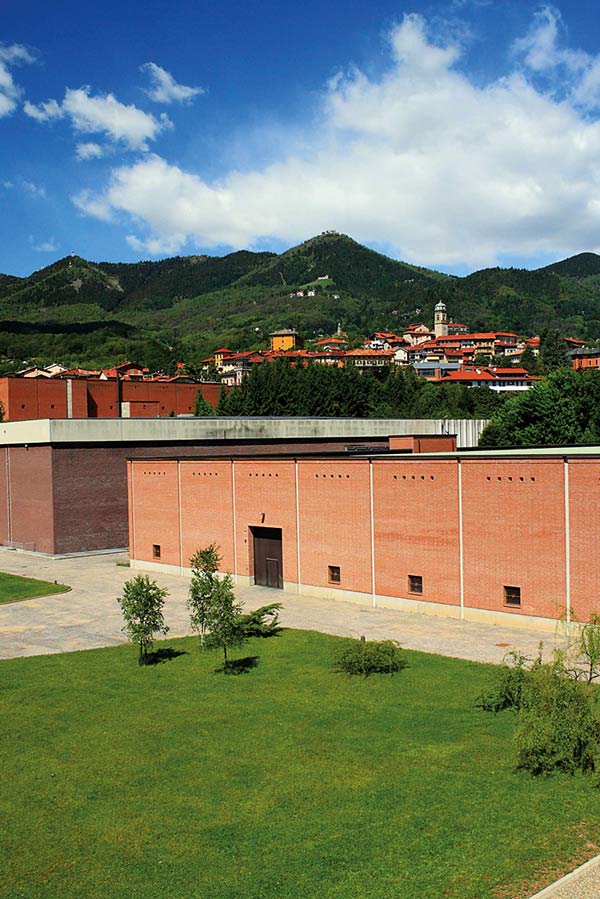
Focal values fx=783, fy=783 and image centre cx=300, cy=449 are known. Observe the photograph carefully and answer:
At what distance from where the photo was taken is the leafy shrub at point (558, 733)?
14633 mm

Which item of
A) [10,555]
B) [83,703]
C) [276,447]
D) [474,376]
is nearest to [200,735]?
[83,703]

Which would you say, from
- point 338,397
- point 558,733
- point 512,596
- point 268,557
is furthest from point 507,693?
point 338,397

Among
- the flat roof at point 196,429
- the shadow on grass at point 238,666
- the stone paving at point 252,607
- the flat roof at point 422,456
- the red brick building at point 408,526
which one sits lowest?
the stone paving at point 252,607

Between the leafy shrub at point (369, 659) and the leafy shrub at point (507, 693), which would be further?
the leafy shrub at point (369, 659)

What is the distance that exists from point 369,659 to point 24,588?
22.3 m

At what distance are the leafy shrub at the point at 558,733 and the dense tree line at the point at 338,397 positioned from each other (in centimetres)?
8275

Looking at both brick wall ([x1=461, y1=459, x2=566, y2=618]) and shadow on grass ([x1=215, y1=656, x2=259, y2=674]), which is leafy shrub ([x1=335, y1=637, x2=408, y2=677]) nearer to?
shadow on grass ([x1=215, y1=656, x2=259, y2=674])

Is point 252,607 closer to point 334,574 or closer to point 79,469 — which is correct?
point 334,574

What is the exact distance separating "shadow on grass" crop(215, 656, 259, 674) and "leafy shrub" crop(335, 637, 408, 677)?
8.93ft

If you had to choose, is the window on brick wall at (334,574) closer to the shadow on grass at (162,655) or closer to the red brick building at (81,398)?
the shadow on grass at (162,655)

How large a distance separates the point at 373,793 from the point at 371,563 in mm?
17907

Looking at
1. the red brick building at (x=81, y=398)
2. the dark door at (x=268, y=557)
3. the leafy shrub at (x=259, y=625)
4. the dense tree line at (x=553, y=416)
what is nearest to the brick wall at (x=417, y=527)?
the leafy shrub at (x=259, y=625)

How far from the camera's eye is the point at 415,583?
3055 centimetres

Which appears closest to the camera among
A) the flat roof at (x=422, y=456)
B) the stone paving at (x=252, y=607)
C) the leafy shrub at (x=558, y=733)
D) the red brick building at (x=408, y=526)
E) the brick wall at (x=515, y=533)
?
the leafy shrub at (x=558, y=733)
